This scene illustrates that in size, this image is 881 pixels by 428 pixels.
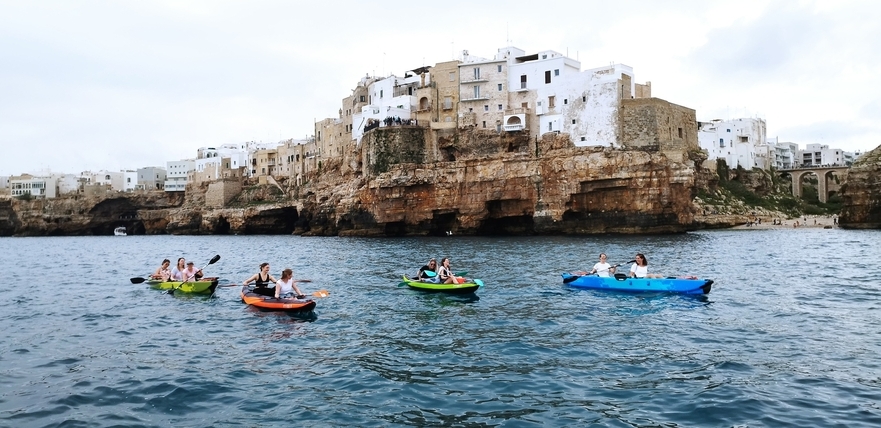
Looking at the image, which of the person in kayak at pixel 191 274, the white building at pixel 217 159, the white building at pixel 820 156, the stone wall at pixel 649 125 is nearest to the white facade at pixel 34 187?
the white building at pixel 217 159

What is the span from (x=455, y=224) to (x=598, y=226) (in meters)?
14.3

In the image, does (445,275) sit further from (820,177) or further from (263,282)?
(820,177)

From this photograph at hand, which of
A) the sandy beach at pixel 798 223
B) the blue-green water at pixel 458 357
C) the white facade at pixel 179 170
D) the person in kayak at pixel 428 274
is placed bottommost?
the blue-green water at pixel 458 357

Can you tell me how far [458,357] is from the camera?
13922mm

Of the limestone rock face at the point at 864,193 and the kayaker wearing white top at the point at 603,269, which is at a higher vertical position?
the limestone rock face at the point at 864,193

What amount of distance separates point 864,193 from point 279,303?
61350 millimetres

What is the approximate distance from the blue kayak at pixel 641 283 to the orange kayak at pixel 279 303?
10180 millimetres

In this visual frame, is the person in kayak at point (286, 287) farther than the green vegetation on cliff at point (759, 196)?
No

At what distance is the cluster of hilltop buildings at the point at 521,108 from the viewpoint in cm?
6388

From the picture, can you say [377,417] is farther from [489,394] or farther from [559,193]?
[559,193]

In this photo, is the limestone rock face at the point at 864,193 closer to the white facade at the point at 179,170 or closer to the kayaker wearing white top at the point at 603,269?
the kayaker wearing white top at the point at 603,269

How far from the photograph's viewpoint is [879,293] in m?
21.8

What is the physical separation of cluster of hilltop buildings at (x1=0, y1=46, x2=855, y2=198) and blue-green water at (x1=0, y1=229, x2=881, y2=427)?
38.4 metres

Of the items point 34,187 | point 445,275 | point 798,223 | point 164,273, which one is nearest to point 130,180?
point 34,187
